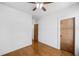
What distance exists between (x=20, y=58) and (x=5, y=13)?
177 cm

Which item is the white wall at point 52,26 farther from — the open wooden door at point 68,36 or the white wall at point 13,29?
the white wall at point 13,29

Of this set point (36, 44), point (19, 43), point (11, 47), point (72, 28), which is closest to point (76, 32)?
point (72, 28)

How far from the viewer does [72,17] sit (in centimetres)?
217

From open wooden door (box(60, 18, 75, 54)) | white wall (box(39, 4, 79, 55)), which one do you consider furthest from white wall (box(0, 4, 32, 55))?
open wooden door (box(60, 18, 75, 54))

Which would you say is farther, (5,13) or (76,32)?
(5,13)

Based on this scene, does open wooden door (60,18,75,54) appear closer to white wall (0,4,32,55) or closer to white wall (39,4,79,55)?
white wall (39,4,79,55)

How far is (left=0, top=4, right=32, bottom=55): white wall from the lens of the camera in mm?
2082

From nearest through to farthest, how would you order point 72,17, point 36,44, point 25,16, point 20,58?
point 20,58, point 25,16, point 72,17, point 36,44

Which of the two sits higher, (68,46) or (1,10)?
(1,10)

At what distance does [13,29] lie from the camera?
234cm

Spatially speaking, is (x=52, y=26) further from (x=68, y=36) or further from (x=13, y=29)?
(x=13, y=29)

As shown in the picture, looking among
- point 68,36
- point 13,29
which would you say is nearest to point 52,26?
point 68,36

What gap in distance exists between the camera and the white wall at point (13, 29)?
82.0 inches

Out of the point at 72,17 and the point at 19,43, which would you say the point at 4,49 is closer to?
the point at 19,43
